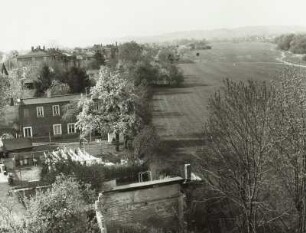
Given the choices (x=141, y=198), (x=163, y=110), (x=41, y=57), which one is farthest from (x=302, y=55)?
(x=141, y=198)

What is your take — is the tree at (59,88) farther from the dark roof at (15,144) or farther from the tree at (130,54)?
the dark roof at (15,144)

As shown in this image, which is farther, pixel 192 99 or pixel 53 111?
pixel 192 99

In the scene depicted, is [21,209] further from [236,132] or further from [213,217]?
[236,132]

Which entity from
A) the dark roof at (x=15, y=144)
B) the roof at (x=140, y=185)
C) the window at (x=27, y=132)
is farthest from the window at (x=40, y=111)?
the roof at (x=140, y=185)

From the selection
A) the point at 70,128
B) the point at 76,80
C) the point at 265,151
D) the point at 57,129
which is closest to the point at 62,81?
the point at 76,80

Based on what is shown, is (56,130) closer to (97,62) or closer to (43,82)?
(43,82)

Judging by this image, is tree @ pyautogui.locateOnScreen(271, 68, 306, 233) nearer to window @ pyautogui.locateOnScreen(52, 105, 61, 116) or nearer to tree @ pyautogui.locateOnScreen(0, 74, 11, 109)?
window @ pyautogui.locateOnScreen(52, 105, 61, 116)
